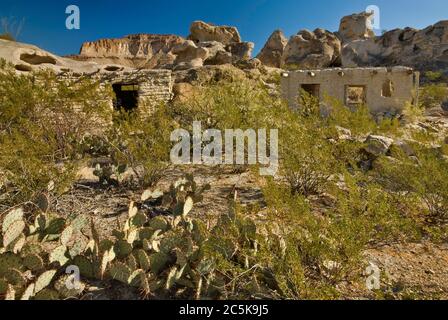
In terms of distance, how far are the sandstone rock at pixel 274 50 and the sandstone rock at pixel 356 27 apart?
7245 millimetres

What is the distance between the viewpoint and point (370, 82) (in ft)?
41.7

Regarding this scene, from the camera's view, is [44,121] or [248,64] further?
[248,64]

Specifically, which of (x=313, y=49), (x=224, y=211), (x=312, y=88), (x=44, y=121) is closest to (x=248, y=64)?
(x=312, y=88)

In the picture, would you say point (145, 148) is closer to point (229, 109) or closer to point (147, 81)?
point (229, 109)

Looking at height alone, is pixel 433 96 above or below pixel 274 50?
below

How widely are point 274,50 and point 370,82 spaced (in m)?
18.2

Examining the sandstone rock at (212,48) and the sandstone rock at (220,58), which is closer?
the sandstone rock at (220,58)

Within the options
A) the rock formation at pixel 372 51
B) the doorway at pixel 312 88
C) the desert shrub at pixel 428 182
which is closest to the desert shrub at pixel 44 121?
the desert shrub at pixel 428 182

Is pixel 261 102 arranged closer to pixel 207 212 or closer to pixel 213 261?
pixel 207 212

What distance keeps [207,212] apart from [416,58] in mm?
26640

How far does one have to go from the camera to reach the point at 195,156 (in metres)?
6.72

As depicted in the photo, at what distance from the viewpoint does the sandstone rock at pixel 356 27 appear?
3185cm

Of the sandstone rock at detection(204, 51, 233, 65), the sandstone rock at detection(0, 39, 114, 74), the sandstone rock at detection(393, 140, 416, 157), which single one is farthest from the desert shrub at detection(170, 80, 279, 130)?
the sandstone rock at detection(204, 51, 233, 65)

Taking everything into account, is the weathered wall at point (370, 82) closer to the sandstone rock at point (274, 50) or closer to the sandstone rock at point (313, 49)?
the sandstone rock at point (313, 49)
